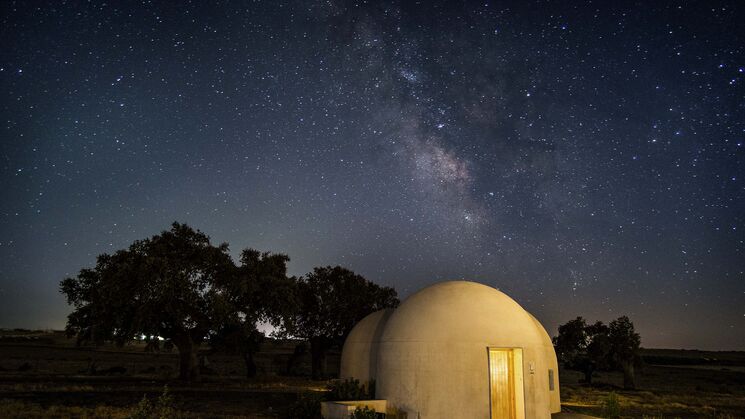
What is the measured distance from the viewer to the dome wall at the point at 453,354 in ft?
48.3

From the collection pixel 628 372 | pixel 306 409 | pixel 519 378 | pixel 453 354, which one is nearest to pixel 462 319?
pixel 453 354

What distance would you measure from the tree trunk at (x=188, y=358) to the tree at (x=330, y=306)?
31.5 ft

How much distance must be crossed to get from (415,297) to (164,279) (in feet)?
53.0

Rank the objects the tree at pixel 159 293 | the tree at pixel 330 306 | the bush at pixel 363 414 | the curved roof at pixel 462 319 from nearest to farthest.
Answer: the bush at pixel 363 414
the curved roof at pixel 462 319
the tree at pixel 159 293
the tree at pixel 330 306

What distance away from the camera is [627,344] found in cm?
4156

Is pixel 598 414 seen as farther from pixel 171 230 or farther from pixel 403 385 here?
pixel 171 230

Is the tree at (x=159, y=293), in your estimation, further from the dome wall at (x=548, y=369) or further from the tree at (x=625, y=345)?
the tree at (x=625, y=345)

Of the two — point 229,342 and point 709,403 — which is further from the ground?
point 229,342

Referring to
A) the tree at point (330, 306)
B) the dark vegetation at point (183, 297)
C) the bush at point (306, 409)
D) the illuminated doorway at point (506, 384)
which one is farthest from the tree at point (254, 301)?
Result: the illuminated doorway at point (506, 384)

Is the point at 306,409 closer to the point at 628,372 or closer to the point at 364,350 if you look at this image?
the point at 364,350

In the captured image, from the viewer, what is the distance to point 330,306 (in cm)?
3950

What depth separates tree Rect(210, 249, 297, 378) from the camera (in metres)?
31.1

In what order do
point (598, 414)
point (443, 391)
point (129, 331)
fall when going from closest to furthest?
point (443, 391)
point (598, 414)
point (129, 331)

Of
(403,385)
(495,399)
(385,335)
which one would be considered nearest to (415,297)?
(385,335)
